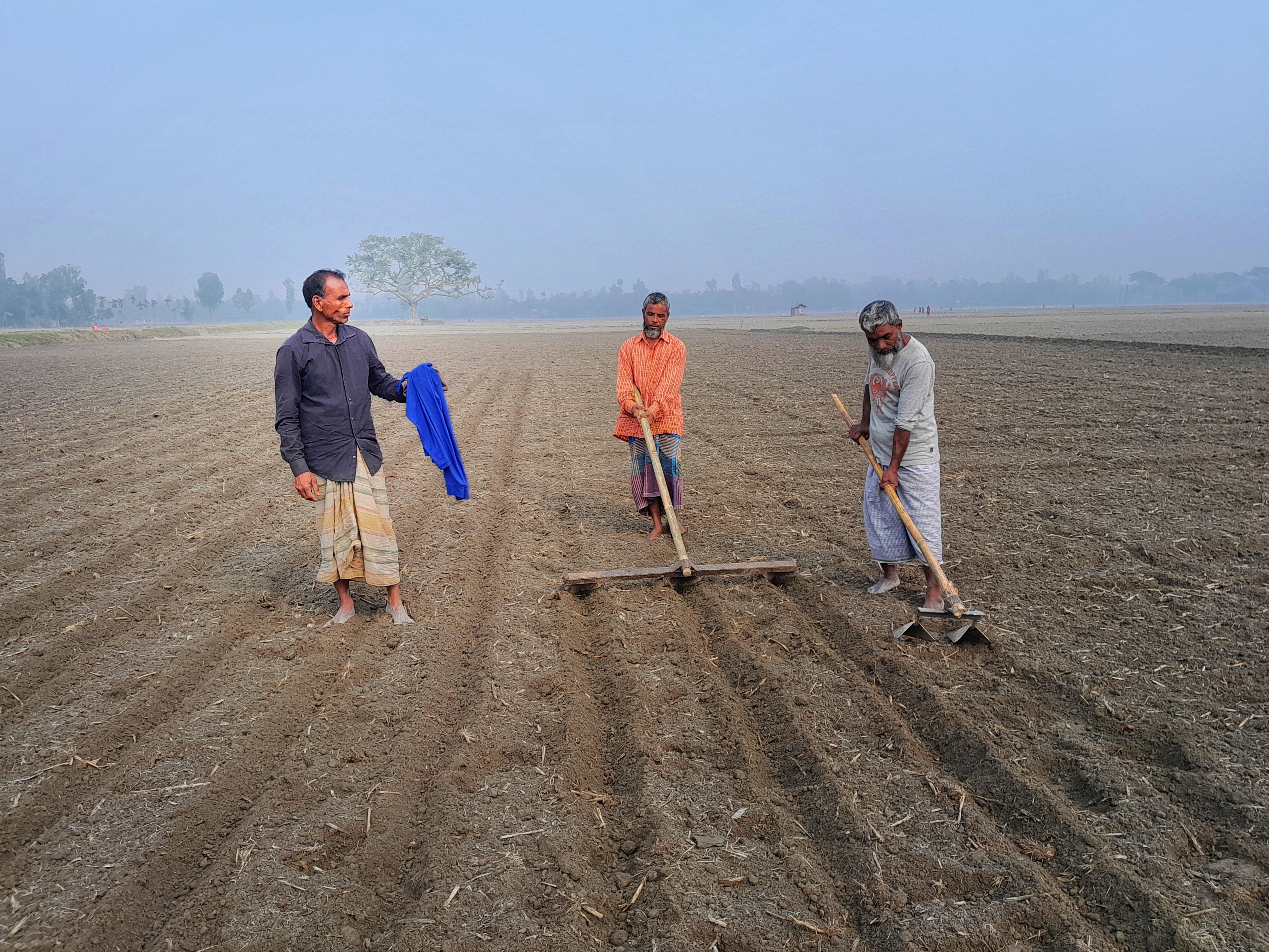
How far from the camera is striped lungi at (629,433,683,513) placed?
6.23 metres

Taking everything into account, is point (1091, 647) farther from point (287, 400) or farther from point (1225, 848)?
point (287, 400)

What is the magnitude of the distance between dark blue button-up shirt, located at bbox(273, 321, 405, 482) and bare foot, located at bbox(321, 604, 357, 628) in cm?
83

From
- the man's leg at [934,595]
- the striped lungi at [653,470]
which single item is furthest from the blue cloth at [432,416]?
the man's leg at [934,595]

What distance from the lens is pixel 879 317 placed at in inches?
177

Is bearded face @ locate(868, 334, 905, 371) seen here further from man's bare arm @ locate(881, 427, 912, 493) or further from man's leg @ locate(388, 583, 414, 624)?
man's leg @ locate(388, 583, 414, 624)

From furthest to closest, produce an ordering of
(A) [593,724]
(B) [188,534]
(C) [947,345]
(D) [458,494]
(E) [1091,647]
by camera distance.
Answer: (C) [947,345] → (B) [188,534] → (D) [458,494] → (E) [1091,647] → (A) [593,724]

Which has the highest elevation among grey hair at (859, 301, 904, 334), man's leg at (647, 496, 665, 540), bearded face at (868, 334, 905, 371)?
grey hair at (859, 301, 904, 334)

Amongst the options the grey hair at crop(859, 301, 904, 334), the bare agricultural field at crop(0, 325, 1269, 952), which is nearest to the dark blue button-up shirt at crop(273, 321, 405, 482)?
the bare agricultural field at crop(0, 325, 1269, 952)

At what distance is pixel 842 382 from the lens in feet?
54.5

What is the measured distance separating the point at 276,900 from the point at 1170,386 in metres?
15.2

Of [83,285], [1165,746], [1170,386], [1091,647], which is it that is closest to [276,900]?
[1165,746]

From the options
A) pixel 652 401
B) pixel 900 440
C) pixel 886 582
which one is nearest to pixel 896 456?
pixel 900 440

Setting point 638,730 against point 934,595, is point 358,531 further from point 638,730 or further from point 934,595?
point 934,595

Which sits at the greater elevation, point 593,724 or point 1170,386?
point 1170,386
